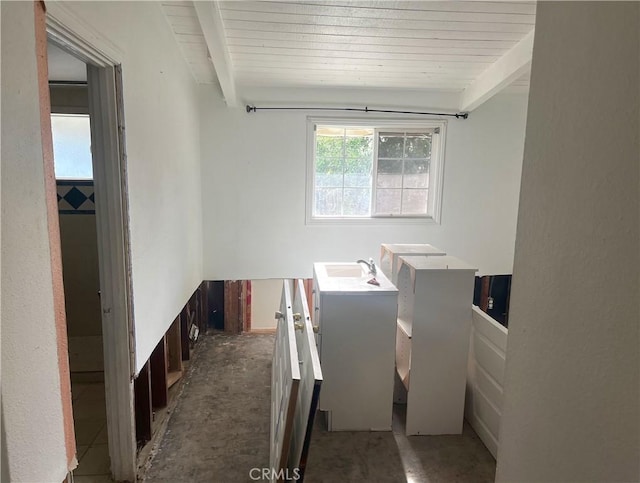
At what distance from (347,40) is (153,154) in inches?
55.4

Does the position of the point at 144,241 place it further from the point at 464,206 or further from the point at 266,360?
the point at 464,206

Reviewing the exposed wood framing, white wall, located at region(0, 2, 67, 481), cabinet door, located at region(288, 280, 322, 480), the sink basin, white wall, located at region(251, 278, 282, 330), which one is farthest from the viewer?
white wall, located at region(251, 278, 282, 330)

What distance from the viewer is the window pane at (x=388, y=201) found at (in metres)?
3.65

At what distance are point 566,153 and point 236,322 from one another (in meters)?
3.70

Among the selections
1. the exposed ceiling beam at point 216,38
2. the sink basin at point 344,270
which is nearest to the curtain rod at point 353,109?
the exposed ceiling beam at point 216,38

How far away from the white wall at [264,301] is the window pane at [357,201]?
1.13 metres

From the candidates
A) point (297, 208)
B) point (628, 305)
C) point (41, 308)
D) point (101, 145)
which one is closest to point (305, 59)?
point (297, 208)

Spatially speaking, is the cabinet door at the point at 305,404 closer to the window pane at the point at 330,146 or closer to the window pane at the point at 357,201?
the window pane at the point at 357,201

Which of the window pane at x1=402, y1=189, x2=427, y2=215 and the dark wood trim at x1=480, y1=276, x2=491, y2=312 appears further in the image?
the dark wood trim at x1=480, y1=276, x2=491, y2=312

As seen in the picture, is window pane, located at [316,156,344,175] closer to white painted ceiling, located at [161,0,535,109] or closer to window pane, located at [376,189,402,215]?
window pane, located at [376,189,402,215]

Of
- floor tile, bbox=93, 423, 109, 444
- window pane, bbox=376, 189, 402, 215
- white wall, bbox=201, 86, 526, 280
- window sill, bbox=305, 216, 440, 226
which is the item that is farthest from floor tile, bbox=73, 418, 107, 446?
window pane, bbox=376, 189, 402, 215

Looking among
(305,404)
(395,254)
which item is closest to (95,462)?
(305,404)

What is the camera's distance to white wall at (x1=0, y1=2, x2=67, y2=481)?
79 cm

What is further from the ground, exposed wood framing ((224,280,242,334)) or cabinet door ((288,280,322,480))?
cabinet door ((288,280,322,480))
